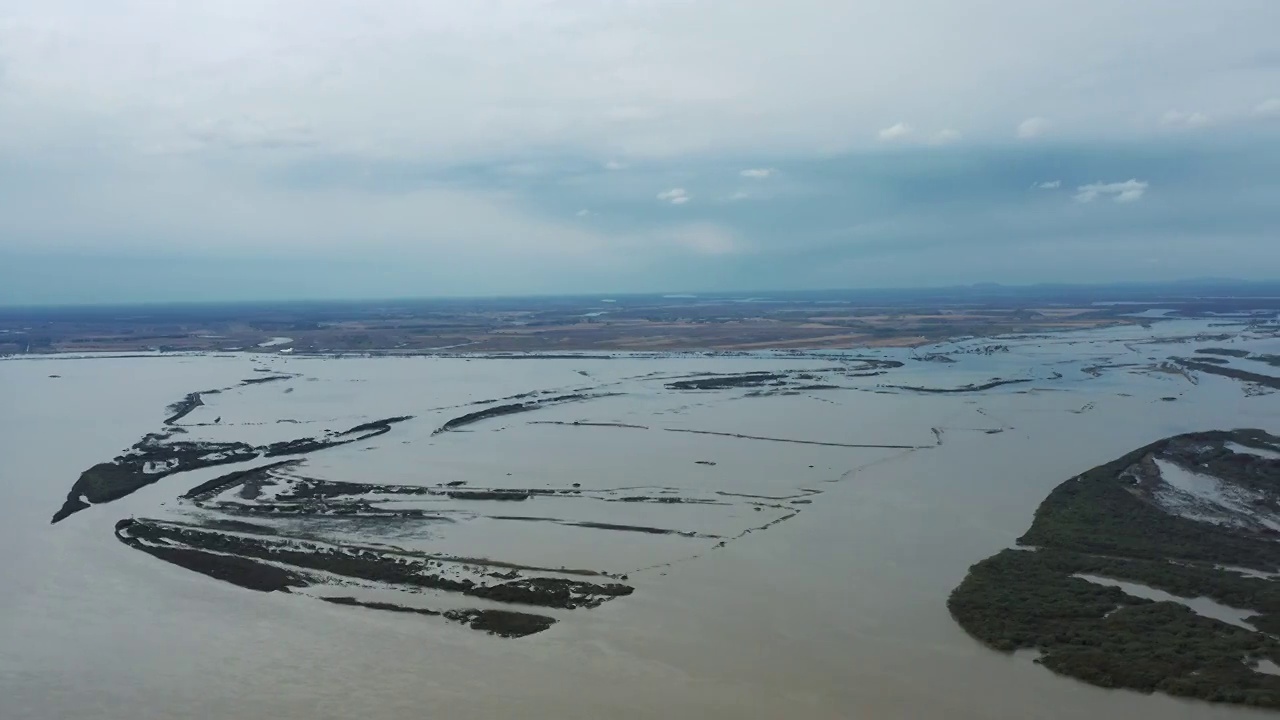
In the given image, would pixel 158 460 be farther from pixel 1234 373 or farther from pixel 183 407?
pixel 1234 373

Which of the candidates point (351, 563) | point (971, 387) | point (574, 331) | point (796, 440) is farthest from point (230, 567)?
point (574, 331)

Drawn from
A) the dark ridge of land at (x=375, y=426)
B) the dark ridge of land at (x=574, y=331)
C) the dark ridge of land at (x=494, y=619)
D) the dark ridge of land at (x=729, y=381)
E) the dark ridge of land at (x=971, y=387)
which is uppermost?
the dark ridge of land at (x=574, y=331)

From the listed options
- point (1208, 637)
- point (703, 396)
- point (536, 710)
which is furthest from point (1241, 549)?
point (703, 396)

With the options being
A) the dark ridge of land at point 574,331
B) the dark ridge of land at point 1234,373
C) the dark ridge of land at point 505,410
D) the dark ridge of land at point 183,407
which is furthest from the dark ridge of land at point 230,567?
the dark ridge of land at point 574,331

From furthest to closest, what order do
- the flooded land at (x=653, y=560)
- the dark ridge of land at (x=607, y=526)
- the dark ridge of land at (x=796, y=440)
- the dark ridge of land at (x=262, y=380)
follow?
the dark ridge of land at (x=262, y=380) < the dark ridge of land at (x=796, y=440) < the dark ridge of land at (x=607, y=526) < the flooded land at (x=653, y=560)

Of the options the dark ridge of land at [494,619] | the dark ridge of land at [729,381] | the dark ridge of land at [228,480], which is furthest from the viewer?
the dark ridge of land at [729,381]

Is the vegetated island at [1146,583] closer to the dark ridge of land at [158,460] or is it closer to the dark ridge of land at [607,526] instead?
the dark ridge of land at [607,526]

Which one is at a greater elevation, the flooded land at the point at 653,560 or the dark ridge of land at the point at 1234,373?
the dark ridge of land at the point at 1234,373

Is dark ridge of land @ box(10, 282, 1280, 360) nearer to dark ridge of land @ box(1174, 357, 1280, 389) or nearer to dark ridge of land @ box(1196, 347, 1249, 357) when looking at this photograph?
dark ridge of land @ box(1196, 347, 1249, 357)
